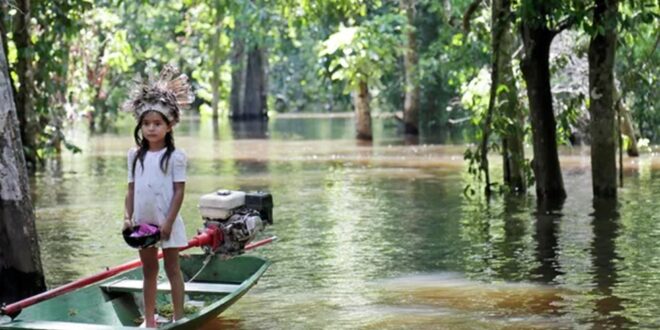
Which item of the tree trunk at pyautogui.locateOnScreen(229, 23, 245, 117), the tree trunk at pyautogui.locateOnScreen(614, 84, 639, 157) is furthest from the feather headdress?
the tree trunk at pyautogui.locateOnScreen(229, 23, 245, 117)

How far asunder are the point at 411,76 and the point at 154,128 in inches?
1279

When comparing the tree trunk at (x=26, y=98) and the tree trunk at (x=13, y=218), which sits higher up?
the tree trunk at (x=26, y=98)

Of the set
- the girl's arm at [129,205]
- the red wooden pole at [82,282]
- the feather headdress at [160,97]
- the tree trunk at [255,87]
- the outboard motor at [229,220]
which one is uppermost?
the tree trunk at [255,87]

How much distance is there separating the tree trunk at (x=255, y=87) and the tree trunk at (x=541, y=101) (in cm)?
4333

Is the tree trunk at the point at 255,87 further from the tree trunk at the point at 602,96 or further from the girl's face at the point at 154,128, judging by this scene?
the girl's face at the point at 154,128

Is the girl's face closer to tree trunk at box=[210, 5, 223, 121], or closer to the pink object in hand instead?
the pink object in hand

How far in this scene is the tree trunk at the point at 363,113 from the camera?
40.2m

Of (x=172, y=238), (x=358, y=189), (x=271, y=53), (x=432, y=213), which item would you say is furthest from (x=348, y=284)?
(x=271, y=53)

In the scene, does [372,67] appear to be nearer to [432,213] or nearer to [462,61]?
[462,61]

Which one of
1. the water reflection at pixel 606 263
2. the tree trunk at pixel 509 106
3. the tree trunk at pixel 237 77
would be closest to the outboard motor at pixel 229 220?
the water reflection at pixel 606 263

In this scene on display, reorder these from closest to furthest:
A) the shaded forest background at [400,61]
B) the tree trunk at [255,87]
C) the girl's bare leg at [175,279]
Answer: the girl's bare leg at [175,279] < the shaded forest background at [400,61] < the tree trunk at [255,87]

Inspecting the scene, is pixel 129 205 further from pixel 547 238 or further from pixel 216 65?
pixel 216 65

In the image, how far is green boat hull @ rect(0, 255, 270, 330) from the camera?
904cm

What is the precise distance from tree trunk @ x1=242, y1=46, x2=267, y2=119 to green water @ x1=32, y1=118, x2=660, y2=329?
Answer: 33133 millimetres
